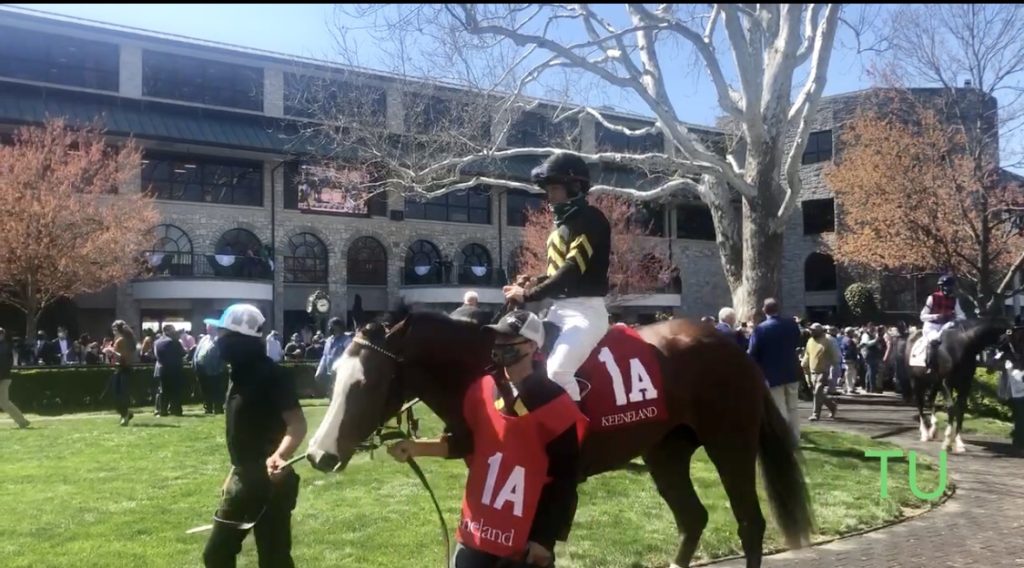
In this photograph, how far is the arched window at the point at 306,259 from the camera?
108 feet

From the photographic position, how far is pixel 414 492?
8320 millimetres

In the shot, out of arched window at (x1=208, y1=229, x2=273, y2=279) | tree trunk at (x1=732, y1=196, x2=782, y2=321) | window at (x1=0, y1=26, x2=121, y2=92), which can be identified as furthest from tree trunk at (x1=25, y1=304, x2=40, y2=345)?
tree trunk at (x1=732, y1=196, x2=782, y2=321)

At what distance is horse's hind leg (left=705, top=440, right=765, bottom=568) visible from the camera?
17.1ft

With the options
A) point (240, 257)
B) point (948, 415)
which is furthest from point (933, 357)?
point (240, 257)

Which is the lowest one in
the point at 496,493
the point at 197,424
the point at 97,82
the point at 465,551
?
the point at 197,424

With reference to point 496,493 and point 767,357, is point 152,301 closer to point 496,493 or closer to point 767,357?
point 767,357

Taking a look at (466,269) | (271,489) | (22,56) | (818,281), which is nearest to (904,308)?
(818,281)

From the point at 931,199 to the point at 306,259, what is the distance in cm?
2146

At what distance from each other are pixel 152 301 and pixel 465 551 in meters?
29.4

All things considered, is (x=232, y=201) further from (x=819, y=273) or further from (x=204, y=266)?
(x=819, y=273)

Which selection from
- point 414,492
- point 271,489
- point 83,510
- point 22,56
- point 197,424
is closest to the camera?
point 271,489

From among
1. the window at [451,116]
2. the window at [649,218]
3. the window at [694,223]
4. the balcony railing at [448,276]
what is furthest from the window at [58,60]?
the window at [694,223]

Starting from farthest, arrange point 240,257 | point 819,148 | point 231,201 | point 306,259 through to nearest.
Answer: point 819,148
point 306,259
point 231,201
point 240,257

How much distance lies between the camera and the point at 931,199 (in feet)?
77.4
